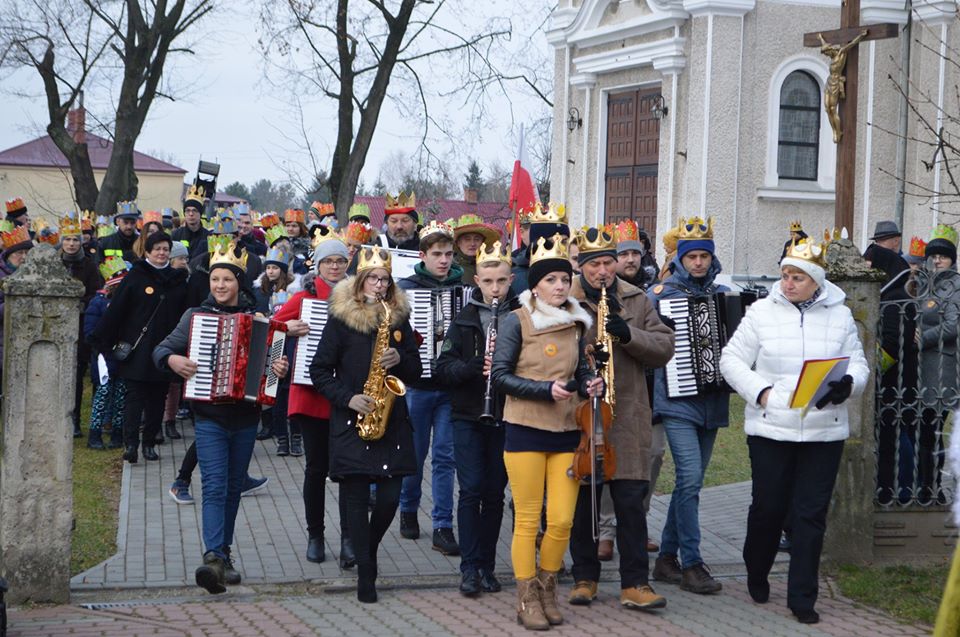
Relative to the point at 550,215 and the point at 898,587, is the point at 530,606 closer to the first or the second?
the point at 898,587

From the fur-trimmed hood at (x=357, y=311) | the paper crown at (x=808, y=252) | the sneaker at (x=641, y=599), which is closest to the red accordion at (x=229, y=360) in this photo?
Result: the fur-trimmed hood at (x=357, y=311)

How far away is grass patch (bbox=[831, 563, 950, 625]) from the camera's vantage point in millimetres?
7719

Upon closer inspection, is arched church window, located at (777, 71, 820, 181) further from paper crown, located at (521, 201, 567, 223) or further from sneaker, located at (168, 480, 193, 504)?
sneaker, located at (168, 480, 193, 504)

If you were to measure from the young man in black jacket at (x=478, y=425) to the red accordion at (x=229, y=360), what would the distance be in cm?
106

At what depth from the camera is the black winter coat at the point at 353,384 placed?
25.2ft

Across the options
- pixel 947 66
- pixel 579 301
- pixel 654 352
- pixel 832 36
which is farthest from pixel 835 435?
pixel 947 66

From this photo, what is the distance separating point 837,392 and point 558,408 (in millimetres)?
1528

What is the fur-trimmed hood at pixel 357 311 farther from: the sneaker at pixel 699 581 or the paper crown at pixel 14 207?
the paper crown at pixel 14 207

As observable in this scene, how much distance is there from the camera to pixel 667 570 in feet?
27.3

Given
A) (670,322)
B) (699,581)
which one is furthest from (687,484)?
(670,322)

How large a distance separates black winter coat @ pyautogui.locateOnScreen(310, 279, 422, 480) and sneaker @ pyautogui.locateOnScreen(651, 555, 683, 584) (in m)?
1.75

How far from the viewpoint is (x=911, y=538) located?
8.77 meters

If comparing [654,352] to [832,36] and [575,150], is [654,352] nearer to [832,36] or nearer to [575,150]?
[832,36]

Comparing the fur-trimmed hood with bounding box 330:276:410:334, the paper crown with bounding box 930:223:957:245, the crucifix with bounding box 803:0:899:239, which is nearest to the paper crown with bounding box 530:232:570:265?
the fur-trimmed hood with bounding box 330:276:410:334
